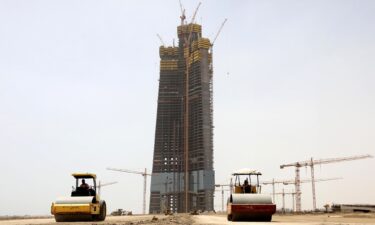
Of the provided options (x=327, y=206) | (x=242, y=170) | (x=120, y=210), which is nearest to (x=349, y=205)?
(x=327, y=206)

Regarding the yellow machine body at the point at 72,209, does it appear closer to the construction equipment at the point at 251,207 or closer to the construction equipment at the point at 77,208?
the construction equipment at the point at 77,208

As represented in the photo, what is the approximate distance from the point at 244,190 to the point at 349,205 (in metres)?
124

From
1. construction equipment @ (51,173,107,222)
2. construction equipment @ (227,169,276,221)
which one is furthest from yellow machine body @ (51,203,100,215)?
construction equipment @ (227,169,276,221)

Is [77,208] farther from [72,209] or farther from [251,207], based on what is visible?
[251,207]

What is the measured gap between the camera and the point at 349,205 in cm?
14450

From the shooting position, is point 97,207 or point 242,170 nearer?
point 97,207

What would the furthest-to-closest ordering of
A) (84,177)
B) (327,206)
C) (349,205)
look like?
(349,205), (327,206), (84,177)

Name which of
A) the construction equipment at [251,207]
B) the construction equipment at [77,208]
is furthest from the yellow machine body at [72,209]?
the construction equipment at [251,207]

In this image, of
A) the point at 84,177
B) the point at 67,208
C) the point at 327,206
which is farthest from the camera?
the point at 327,206

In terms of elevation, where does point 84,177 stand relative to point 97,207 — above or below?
above

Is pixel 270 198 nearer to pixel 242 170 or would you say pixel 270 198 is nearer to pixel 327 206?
pixel 242 170

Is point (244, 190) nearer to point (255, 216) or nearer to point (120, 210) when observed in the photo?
point (255, 216)

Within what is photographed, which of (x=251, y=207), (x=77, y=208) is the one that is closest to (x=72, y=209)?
(x=77, y=208)

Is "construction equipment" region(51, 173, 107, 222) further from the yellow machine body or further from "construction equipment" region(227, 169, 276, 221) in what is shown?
"construction equipment" region(227, 169, 276, 221)
